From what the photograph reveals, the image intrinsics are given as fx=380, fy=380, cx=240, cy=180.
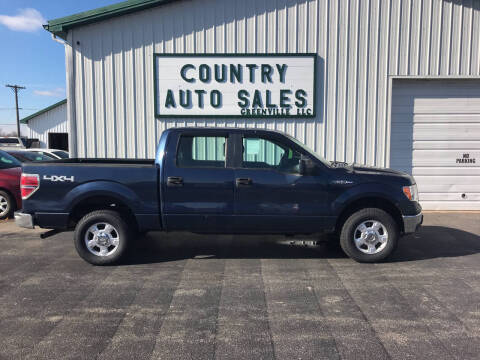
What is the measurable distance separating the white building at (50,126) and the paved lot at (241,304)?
84.5 feet

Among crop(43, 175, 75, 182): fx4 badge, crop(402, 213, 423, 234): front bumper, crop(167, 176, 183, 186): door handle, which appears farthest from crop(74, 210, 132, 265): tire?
crop(402, 213, 423, 234): front bumper

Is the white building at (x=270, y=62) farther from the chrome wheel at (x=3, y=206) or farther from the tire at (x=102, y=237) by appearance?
the tire at (x=102, y=237)

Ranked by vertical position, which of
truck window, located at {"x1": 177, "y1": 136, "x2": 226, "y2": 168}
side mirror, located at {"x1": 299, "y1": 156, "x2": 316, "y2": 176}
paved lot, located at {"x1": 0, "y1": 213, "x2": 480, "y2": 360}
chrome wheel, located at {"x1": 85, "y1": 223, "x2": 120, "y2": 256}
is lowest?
paved lot, located at {"x1": 0, "y1": 213, "x2": 480, "y2": 360}

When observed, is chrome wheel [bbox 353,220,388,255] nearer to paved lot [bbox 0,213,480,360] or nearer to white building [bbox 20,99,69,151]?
paved lot [bbox 0,213,480,360]

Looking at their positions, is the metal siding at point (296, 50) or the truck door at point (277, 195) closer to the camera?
the truck door at point (277, 195)

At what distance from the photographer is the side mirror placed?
5043mm

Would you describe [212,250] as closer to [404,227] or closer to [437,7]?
[404,227]

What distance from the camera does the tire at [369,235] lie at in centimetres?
518

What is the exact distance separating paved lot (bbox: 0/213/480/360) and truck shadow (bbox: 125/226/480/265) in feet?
0.14

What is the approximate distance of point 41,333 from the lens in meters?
3.32

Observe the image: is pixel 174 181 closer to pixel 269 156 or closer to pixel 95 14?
pixel 269 156

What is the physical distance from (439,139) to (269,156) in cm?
595

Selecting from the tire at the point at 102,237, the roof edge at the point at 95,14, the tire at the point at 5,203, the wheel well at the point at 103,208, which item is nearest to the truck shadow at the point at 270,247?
the tire at the point at 102,237

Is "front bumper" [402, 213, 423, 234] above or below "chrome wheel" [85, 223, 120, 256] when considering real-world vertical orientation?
above
